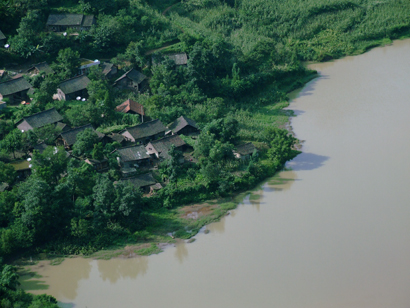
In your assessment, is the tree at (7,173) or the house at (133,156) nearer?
the tree at (7,173)

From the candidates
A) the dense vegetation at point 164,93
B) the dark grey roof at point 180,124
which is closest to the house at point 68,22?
the dense vegetation at point 164,93

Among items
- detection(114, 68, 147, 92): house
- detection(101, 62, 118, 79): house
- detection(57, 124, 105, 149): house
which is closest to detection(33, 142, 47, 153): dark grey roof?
detection(57, 124, 105, 149): house

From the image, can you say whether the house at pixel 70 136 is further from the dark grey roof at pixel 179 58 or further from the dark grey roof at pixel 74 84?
the dark grey roof at pixel 179 58

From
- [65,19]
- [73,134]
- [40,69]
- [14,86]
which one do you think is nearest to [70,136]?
[73,134]

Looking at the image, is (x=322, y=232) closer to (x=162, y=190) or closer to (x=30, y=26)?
(x=162, y=190)

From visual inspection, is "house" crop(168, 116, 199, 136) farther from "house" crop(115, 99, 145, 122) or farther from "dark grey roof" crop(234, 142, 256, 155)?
"dark grey roof" crop(234, 142, 256, 155)

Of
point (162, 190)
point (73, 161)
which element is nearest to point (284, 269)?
point (162, 190)

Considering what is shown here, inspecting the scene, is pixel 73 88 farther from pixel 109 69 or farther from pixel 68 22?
pixel 68 22
